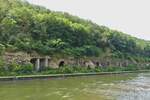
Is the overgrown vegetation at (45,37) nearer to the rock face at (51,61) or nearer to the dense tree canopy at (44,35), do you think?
the dense tree canopy at (44,35)

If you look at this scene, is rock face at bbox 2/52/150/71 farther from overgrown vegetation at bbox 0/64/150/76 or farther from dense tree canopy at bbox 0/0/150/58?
overgrown vegetation at bbox 0/64/150/76

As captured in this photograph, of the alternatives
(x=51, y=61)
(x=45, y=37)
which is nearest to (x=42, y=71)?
(x=51, y=61)

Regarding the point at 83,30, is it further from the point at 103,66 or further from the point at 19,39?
the point at 19,39

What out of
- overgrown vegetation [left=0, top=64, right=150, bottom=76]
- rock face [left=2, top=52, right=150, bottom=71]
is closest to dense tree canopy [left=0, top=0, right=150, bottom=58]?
rock face [left=2, top=52, right=150, bottom=71]

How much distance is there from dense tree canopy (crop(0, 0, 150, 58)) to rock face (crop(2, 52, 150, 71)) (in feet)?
2.00

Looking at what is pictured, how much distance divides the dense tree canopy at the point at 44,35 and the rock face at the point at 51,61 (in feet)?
2.00

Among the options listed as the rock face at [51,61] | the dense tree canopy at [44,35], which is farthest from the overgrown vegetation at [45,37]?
the rock face at [51,61]

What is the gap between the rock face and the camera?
3334cm

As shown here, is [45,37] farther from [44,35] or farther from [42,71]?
[42,71]

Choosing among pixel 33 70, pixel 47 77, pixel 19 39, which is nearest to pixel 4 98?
pixel 47 77

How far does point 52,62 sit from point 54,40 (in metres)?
2.82

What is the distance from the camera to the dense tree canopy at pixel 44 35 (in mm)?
35969

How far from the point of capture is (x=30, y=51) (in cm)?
3578

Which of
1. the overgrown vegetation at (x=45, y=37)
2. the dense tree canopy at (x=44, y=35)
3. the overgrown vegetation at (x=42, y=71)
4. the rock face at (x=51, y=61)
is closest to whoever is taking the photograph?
the overgrown vegetation at (x=42, y=71)
